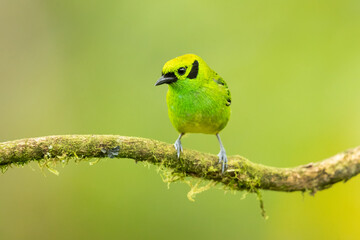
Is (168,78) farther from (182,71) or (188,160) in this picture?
(188,160)

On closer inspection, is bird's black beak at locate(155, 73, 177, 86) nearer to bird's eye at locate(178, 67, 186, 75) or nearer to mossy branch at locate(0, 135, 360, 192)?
bird's eye at locate(178, 67, 186, 75)

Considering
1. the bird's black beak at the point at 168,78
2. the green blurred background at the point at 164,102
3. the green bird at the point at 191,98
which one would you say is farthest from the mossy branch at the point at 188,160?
the green blurred background at the point at 164,102

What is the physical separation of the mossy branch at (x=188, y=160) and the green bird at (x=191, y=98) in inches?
17.2

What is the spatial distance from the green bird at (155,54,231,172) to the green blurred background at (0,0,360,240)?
2.05 m

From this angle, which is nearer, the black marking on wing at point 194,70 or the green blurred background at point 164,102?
the black marking on wing at point 194,70

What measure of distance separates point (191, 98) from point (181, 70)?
0.91 ft

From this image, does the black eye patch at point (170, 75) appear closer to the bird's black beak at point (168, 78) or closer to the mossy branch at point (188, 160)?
the bird's black beak at point (168, 78)

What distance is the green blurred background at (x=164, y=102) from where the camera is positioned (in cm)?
572

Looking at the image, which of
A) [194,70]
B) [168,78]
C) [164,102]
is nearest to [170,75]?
[168,78]

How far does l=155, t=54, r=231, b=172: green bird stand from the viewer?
384 centimetres

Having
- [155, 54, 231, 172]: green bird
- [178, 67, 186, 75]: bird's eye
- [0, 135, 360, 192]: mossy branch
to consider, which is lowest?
[0, 135, 360, 192]: mossy branch

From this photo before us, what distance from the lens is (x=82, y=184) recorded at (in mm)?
5895

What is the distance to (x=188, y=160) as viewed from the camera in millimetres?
3266

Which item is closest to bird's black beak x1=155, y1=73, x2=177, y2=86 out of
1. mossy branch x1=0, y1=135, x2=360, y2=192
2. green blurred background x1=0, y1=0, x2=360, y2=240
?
mossy branch x1=0, y1=135, x2=360, y2=192
